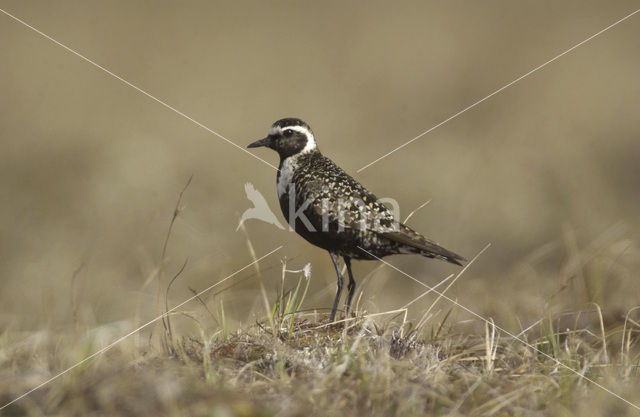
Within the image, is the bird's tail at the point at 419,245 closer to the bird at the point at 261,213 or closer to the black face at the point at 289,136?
the bird at the point at 261,213

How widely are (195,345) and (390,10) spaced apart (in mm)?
20033

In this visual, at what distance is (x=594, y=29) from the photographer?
19.0 meters

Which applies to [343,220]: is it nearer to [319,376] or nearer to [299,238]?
[319,376]

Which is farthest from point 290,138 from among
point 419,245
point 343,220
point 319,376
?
point 319,376

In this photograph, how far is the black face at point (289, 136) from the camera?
5.66m

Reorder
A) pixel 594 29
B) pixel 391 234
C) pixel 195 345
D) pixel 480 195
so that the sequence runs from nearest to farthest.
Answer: pixel 195 345, pixel 391 234, pixel 480 195, pixel 594 29

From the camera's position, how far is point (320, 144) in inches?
595

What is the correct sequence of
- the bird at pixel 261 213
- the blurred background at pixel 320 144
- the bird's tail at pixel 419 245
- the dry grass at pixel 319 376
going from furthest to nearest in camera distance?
the blurred background at pixel 320 144 < the bird at pixel 261 213 < the bird's tail at pixel 419 245 < the dry grass at pixel 319 376

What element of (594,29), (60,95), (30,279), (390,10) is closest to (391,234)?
(30,279)

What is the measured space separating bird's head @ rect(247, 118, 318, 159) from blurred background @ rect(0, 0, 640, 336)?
1.94m

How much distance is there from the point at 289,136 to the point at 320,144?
31.1 feet

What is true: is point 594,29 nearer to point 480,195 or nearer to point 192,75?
point 480,195

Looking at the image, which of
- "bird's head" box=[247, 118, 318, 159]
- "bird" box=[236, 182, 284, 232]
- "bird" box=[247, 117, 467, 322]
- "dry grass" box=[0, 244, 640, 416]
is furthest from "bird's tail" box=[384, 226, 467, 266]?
"bird's head" box=[247, 118, 318, 159]

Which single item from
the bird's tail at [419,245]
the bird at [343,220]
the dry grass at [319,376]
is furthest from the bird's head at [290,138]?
the dry grass at [319,376]
